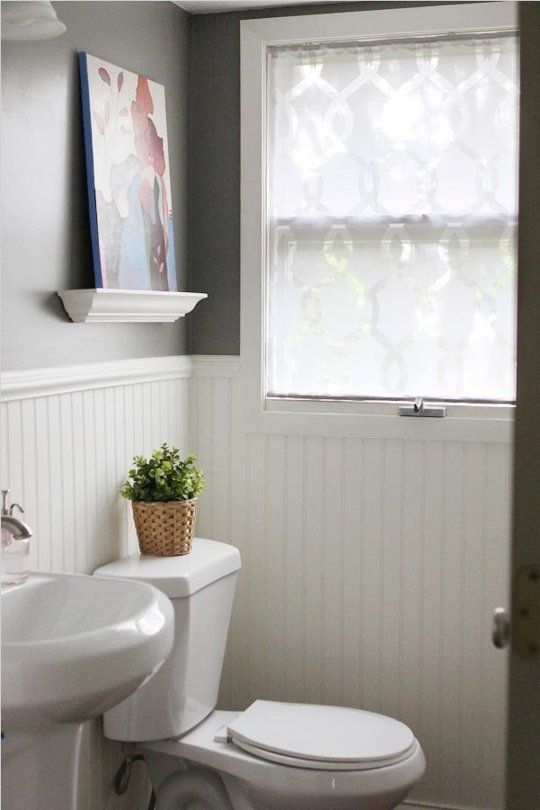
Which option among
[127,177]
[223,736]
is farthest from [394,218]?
[223,736]

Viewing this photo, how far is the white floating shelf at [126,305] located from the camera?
2.40 meters

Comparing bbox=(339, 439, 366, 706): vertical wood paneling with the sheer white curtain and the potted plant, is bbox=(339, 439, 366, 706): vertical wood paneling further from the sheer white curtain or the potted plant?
the potted plant

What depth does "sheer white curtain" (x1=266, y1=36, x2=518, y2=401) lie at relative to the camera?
2.87 m

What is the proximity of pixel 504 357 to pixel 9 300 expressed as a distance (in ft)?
4.56

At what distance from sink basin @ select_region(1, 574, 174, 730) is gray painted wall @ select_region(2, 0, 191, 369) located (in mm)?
513

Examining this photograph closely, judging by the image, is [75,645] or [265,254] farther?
[265,254]

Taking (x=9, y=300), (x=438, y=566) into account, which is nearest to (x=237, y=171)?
(x=9, y=300)

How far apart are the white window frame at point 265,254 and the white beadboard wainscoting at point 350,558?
0.13ft

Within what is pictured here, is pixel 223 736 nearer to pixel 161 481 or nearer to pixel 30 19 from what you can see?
pixel 161 481

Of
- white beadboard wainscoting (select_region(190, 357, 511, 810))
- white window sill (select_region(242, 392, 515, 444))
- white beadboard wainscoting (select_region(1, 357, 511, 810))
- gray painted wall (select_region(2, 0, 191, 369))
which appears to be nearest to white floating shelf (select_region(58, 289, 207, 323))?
gray painted wall (select_region(2, 0, 191, 369))

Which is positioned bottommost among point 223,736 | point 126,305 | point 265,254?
point 223,736

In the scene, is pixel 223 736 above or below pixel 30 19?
below

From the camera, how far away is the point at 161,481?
2.64 m

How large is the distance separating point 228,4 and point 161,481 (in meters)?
1.40
